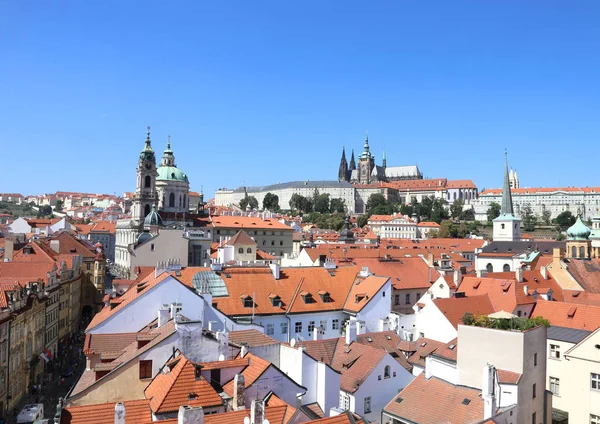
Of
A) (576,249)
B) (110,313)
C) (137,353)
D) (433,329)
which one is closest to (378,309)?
(433,329)

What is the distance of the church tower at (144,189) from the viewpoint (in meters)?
97.6

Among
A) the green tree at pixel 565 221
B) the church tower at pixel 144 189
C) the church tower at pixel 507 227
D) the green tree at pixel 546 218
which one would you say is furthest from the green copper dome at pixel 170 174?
the green tree at pixel 546 218

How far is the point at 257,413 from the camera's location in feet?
52.8

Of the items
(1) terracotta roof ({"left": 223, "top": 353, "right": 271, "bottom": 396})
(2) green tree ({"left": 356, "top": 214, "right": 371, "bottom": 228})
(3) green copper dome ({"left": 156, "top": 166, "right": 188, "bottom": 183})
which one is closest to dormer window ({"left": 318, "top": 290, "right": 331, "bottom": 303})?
(1) terracotta roof ({"left": 223, "top": 353, "right": 271, "bottom": 396})

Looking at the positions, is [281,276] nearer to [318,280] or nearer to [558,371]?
[318,280]

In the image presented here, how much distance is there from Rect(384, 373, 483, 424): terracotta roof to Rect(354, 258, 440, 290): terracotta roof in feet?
77.6

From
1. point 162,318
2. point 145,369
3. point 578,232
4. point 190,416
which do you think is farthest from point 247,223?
point 190,416

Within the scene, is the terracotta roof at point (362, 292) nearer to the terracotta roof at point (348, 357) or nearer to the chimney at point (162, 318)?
the terracotta roof at point (348, 357)

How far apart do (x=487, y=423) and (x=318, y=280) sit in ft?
73.1

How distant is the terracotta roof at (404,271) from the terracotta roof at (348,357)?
1813cm

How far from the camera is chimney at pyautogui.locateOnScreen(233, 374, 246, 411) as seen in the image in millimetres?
18938

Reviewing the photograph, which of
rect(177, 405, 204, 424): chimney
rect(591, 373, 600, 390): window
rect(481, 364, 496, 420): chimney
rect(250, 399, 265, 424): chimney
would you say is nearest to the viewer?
rect(177, 405, 204, 424): chimney

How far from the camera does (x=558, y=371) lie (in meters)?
28.3

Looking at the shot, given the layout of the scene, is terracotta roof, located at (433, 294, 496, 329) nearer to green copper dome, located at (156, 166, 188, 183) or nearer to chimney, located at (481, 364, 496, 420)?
chimney, located at (481, 364, 496, 420)
